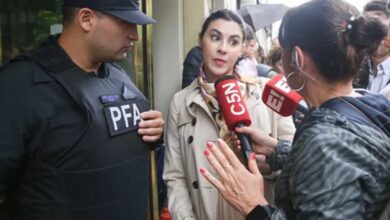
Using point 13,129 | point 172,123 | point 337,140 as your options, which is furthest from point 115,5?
point 337,140

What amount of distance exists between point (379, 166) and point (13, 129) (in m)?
1.20

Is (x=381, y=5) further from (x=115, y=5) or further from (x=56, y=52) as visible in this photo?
(x=56, y=52)

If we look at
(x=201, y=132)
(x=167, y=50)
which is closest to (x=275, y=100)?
(x=201, y=132)

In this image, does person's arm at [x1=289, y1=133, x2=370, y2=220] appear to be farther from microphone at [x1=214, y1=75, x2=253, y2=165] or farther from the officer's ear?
the officer's ear

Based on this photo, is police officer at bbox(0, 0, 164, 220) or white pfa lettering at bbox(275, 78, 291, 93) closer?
police officer at bbox(0, 0, 164, 220)

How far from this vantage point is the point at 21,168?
1.57 m

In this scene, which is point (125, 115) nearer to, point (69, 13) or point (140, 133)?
point (140, 133)

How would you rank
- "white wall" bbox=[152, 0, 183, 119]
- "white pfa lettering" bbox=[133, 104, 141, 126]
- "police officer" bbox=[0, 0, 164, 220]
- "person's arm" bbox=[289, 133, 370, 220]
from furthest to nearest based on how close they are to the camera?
1. "white wall" bbox=[152, 0, 183, 119]
2. "white pfa lettering" bbox=[133, 104, 141, 126]
3. "police officer" bbox=[0, 0, 164, 220]
4. "person's arm" bbox=[289, 133, 370, 220]

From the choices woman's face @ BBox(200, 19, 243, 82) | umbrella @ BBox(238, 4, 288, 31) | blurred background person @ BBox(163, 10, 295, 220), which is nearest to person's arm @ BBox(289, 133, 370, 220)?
blurred background person @ BBox(163, 10, 295, 220)

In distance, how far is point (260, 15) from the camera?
6.13 m

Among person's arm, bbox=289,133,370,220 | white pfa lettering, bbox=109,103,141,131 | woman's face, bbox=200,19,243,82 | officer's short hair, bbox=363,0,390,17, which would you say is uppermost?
officer's short hair, bbox=363,0,390,17

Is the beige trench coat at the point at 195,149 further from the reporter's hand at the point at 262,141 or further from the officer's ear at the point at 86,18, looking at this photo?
the officer's ear at the point at 86,18

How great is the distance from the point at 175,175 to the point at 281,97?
747 millimetres

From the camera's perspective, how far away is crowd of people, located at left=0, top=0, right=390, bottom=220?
4.21 feet
